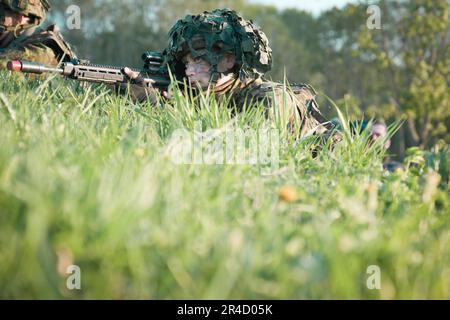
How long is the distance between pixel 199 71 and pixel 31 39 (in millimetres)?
2064

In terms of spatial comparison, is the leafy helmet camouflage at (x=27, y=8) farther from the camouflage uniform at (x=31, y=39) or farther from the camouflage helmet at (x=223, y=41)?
the camouflage helmet at (x=223, y=41)

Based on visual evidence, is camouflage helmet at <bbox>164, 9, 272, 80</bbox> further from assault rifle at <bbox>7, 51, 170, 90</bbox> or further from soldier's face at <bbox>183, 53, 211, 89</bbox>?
assault rifle at <bbox>7, 51, 170, 90</bbox>

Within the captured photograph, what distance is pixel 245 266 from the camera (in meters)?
1.51

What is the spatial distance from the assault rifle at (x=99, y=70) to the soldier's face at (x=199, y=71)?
0.29m

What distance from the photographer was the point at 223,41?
3.97m

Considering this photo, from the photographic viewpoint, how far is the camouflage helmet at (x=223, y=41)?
398 centimetres

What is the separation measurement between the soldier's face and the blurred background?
4.02 feet

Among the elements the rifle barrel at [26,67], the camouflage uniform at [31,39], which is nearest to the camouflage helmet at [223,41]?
the rifle barrel at [26,67]

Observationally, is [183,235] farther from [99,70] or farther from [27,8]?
[27,8]

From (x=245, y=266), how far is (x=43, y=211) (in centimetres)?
51

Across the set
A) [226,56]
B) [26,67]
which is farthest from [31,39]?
[226,56]
